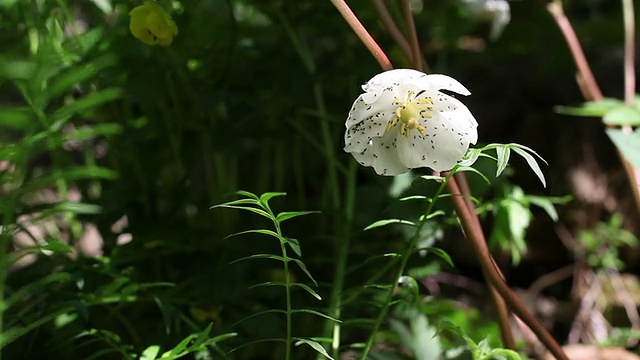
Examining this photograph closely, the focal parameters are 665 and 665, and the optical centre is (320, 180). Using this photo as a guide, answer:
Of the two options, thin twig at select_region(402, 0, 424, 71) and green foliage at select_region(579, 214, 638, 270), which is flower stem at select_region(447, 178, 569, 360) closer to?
thin twig at select_region(402, 0, 424, 71)

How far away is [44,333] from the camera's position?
2.30 feet

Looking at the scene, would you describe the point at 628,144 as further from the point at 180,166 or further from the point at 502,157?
the point at 180,166

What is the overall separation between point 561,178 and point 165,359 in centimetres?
110

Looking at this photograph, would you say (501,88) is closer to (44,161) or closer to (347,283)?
(347,283)

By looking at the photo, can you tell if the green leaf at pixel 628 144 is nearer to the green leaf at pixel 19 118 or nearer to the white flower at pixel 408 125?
the white flower at pixel 408 125

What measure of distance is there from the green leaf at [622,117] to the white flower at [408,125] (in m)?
0.32

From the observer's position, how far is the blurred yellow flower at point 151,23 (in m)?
0.66

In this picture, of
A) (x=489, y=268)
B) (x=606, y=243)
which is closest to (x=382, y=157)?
(x=489, y=268)

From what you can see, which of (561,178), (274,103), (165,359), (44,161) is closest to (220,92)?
(274,103)

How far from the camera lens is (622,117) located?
793 mm

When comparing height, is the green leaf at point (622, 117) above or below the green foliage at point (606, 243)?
above

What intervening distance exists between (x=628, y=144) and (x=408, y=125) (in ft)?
0.87

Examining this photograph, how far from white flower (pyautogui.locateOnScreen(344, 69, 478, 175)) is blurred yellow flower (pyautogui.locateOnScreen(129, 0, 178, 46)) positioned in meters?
0.22

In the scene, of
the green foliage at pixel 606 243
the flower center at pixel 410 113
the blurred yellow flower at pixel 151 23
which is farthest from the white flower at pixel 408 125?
the green foliage at pixel 606 243
